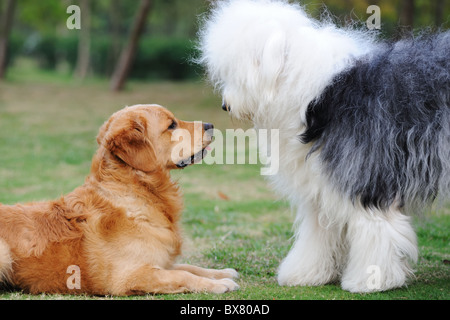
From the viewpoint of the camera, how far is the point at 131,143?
4.81 m

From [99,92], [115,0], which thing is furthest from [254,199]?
[115,0]

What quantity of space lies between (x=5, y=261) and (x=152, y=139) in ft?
5.01

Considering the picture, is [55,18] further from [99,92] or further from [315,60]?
[315,60]

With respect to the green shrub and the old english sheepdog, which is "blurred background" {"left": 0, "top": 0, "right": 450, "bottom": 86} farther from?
the old english sheepdog

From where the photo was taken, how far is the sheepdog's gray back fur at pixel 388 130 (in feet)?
14.7

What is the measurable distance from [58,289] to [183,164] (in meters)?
1.46

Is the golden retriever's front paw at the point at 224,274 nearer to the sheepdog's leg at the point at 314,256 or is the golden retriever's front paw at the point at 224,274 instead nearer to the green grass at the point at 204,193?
the green grass at the point at 204,193

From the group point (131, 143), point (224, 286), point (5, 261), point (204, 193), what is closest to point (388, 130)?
point (224, 286)

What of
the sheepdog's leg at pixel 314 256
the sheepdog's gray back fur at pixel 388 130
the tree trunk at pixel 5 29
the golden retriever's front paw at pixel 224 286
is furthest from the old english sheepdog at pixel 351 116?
the tree trunk at pixel 5 29

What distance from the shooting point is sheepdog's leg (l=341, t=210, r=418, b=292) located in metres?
4.56

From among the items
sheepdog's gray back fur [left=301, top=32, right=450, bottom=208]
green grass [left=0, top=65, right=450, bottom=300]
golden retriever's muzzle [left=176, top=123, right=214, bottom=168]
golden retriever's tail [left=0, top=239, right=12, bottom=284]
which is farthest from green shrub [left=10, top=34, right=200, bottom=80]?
golden retriever's tail [left=0, top=239, right=12, bottom=284]

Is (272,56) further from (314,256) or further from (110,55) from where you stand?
(110,55)

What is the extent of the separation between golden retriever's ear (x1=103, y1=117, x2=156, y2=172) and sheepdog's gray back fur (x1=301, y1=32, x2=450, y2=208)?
54.1 inches

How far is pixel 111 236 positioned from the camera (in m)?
4.69
